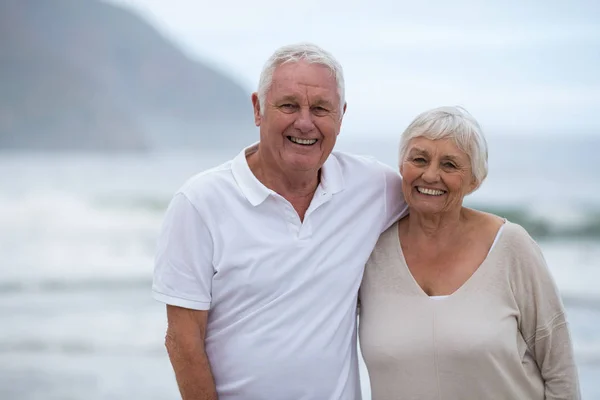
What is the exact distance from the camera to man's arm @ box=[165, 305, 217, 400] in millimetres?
2111

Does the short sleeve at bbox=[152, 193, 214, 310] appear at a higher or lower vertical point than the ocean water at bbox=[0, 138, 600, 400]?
higher

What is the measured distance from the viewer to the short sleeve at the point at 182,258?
2074 millimetres

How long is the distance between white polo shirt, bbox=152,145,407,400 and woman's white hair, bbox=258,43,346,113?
0.86 ft

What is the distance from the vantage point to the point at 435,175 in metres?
2.21

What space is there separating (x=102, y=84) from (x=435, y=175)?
14297mm

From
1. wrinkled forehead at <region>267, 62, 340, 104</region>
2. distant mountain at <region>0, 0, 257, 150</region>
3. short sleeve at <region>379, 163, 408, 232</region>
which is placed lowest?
short sleeve at <region>379, 163, 408, 232</region>

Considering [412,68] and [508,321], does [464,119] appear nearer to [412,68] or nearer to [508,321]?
[508,321]

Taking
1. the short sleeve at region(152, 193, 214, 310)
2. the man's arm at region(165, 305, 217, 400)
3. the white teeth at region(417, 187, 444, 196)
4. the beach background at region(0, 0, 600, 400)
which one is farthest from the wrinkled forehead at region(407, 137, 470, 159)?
the beach background at region(0, 0, 600, 400)

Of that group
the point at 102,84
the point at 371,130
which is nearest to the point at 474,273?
the point at 371,130

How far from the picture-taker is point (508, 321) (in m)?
2.19

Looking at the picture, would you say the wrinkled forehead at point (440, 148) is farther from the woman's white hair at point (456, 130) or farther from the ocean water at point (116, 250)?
the ocean water at point (116, 250)

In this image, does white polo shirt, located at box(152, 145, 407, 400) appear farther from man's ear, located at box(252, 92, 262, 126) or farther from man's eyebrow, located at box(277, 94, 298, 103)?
man's eyebrow, located at box(277, 94, 298, 103)

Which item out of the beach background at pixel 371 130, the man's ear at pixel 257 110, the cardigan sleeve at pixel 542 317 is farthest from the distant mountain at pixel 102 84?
the cardigan sleeve at pixel 542 317

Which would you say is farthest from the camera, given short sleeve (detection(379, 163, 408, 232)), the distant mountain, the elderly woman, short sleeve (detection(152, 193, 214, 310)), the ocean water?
the distant mountain
